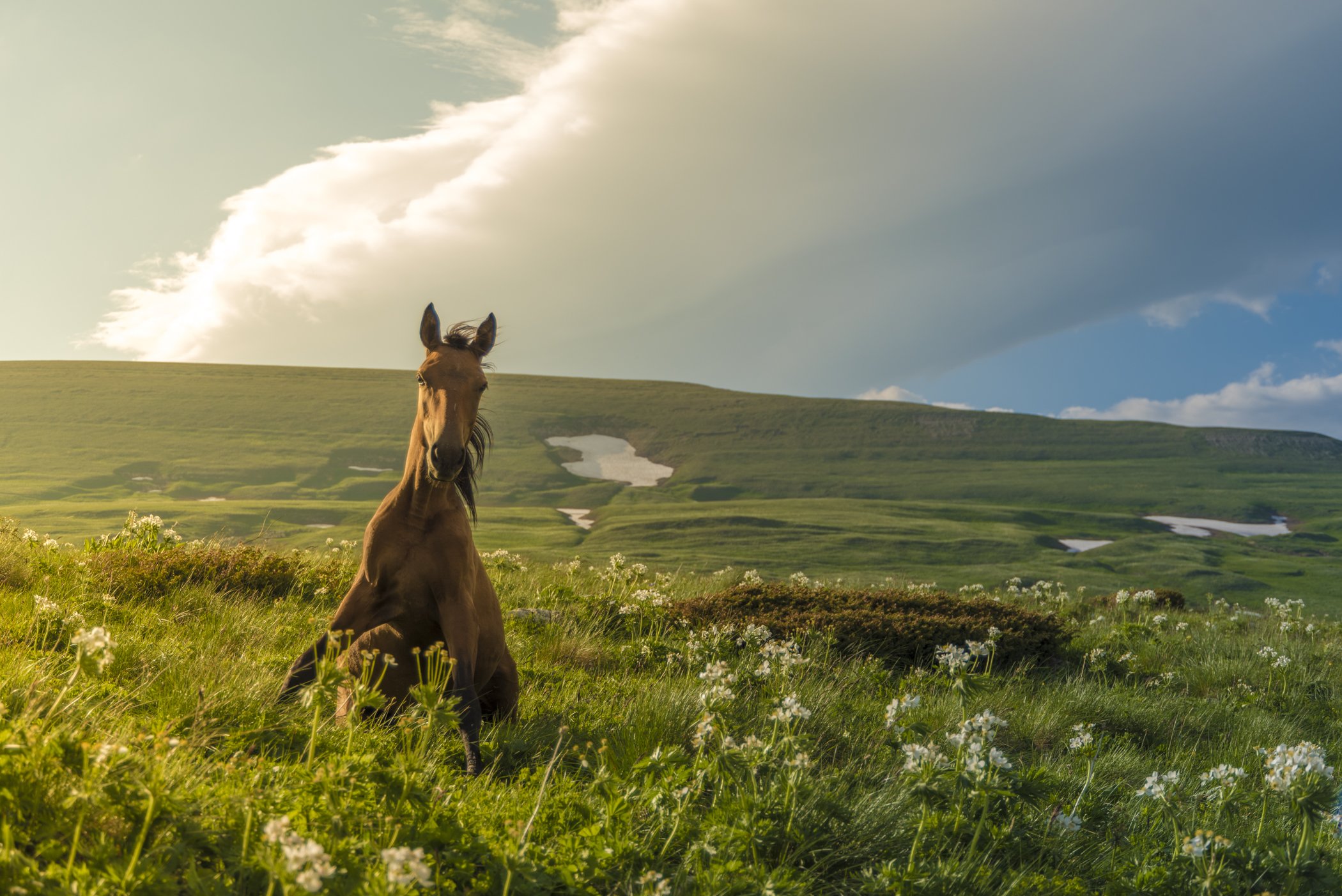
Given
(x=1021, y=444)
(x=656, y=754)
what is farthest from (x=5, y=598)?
(x=1021, y=444)

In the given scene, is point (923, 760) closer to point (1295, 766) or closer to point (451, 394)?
point (1295, 766)

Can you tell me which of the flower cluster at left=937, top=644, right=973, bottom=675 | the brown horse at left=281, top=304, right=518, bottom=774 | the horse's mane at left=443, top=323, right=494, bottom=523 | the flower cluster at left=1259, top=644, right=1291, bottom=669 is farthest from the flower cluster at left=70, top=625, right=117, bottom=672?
the flower cluster at left=1259, top=644, right=1291, bottom=669

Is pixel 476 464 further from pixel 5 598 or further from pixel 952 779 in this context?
pixel 5 598

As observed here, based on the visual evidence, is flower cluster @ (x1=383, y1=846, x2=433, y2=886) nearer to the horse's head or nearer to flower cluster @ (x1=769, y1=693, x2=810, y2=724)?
flower cluster @ (x1=769, y1=693, x2=810, y2=724)

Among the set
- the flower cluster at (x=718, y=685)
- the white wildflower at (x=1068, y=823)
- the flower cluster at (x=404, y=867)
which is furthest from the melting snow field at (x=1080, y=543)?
the flower cluster at (x=404, y=867)

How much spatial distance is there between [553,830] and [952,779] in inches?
80.9

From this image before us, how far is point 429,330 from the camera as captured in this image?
5773 millimetres

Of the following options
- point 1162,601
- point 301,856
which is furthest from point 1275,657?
point 301,856

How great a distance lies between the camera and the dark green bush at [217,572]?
30.8ft

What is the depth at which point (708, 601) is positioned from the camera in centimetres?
1259

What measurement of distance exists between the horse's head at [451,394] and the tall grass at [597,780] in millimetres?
1489

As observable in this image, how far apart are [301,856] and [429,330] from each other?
158 inches

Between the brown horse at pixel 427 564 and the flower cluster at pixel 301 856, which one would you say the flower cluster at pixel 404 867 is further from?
the brown horse at pixel 427 564

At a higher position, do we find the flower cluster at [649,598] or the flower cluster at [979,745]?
the flower cluster at [979,745]
